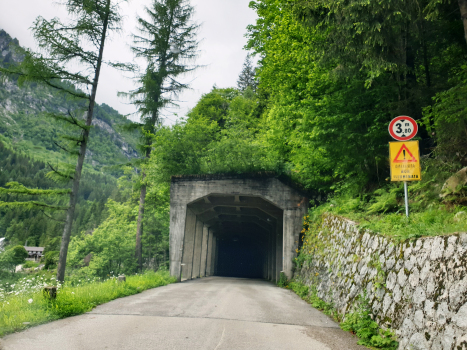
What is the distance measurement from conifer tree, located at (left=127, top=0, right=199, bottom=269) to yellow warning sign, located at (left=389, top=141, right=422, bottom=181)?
1723 centimetres

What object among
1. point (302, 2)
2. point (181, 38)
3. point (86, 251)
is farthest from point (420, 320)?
point (86, 251)

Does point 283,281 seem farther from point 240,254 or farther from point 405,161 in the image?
point 240,254

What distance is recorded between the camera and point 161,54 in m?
21.8

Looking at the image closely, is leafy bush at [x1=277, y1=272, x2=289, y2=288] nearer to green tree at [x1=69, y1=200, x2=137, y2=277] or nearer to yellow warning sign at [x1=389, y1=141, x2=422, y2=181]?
yellow warning sign at [x1=389, y1=141, x2=422, y2=181]

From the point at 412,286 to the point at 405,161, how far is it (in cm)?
271

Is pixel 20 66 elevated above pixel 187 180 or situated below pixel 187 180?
above

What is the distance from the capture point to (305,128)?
10.6m

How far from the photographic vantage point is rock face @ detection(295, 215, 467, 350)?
12.2ft

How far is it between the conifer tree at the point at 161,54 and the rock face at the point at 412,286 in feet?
55.4

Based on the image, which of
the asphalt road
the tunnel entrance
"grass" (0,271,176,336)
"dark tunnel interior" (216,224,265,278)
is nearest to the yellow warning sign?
the asphalt road

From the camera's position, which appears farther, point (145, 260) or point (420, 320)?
point (145, 260)

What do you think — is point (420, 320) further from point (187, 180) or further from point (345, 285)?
point (187, 180)

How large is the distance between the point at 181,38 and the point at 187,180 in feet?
38.0

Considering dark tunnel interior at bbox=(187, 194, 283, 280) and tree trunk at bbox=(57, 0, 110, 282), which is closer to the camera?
tree trunk at bbox=(57, 0, 110, 282)
